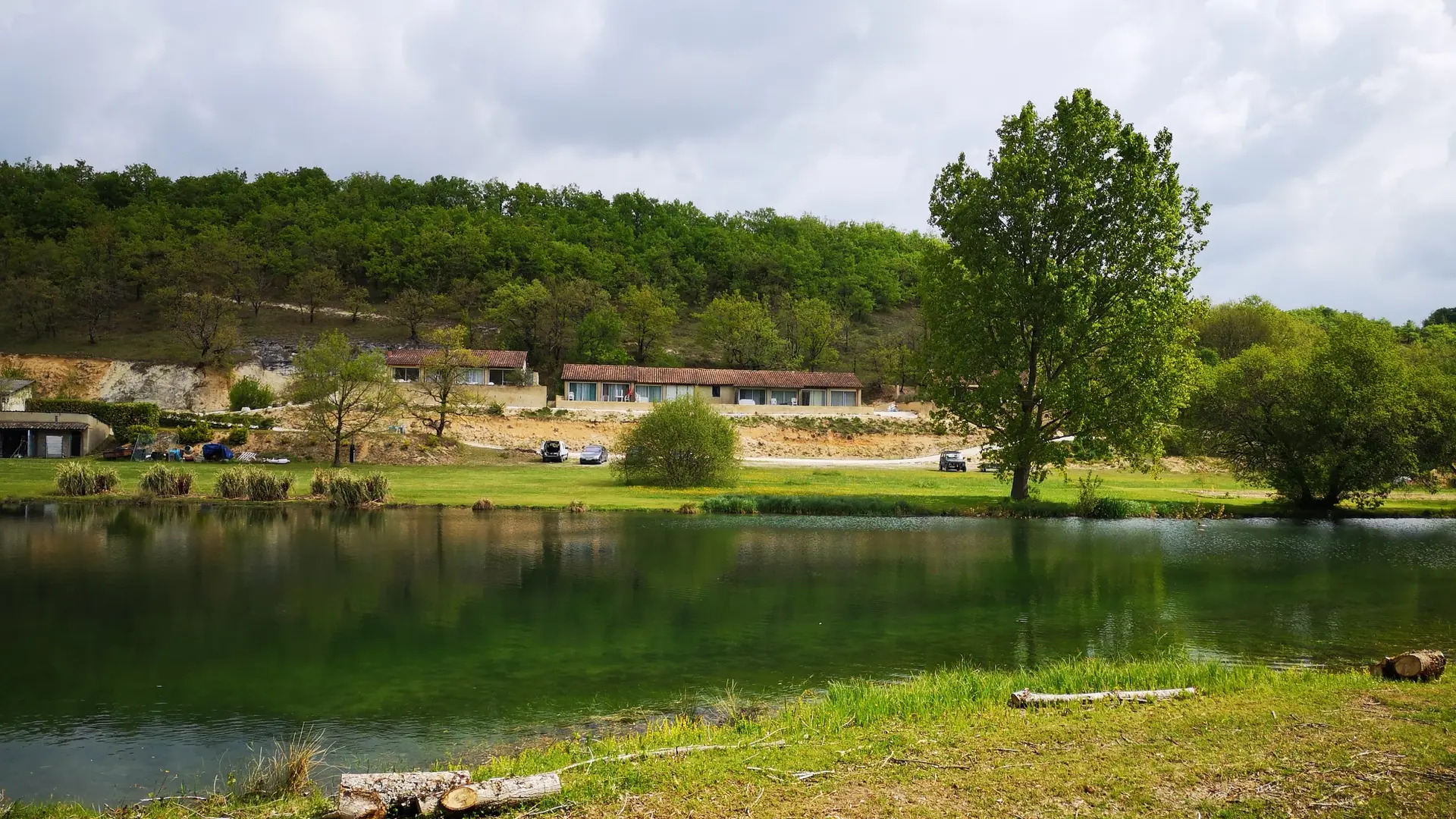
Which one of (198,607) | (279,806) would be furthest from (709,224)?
(279,806)

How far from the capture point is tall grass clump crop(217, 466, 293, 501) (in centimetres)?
4191

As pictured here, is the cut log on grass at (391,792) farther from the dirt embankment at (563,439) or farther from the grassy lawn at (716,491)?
the dirt embankment at (563,439)

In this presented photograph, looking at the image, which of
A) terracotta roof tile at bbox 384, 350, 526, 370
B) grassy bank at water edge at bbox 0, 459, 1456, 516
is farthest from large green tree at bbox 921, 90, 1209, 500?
terracotta roof tile at bbox 384, 350, 526, 370

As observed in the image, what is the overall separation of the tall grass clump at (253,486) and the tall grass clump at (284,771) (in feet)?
114

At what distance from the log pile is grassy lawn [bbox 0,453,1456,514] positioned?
32978 mm

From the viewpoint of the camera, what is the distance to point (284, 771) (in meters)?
9.74

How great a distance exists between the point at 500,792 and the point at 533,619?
11436 mm

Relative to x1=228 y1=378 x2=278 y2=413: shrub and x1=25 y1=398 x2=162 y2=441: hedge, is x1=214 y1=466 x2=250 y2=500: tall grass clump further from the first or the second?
x1=228 y1=378 x2=278 y2=413: shrub

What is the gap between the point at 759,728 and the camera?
11.0 metres

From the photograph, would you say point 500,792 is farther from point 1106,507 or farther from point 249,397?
point 249,397

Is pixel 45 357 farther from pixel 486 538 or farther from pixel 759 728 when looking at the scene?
pixel 759 728

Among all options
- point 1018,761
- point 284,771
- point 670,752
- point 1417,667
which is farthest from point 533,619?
point 1417,667

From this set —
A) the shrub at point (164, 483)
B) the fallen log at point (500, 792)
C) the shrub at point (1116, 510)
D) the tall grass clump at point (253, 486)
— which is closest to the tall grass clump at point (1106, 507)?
the shrub at point (1116, 510)

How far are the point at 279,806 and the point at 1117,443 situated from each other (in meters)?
38.0
